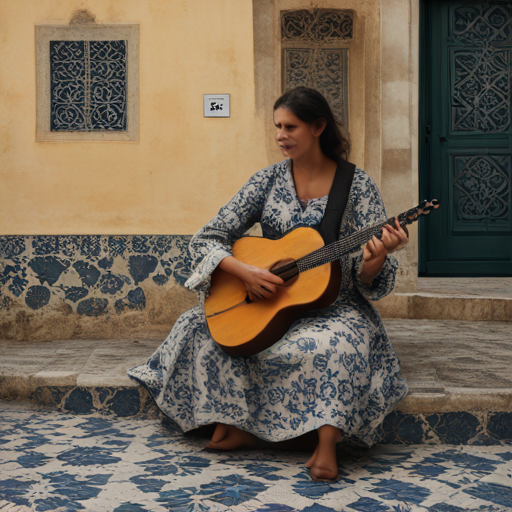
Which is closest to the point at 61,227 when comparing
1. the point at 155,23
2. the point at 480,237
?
the point at 155,23

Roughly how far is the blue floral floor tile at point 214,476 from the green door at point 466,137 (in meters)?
2.99

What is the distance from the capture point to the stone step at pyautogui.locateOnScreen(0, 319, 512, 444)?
107 inches

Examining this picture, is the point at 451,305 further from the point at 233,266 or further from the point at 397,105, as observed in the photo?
the point at 233,266

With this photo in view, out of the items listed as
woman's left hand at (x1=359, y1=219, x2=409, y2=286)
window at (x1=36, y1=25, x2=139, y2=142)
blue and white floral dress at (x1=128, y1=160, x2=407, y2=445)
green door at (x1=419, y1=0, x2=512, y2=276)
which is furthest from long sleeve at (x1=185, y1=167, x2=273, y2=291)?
green door at (x1=419, y1=0, x2=512, y2=276)

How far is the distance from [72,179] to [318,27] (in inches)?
71.6

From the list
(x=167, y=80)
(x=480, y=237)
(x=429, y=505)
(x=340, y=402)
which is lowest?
(x=429, y=505)

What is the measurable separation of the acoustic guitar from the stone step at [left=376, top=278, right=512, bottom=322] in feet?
6.76

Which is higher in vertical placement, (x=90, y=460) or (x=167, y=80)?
(x=167, y=80)

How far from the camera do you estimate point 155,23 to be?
13.7 feet

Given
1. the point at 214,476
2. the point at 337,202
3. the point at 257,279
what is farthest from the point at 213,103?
the point at 214,476

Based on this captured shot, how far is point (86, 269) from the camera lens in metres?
4.20

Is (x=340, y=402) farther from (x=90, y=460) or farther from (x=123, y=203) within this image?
(x=123, y=203)

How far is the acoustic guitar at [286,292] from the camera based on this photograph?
7.86 ft

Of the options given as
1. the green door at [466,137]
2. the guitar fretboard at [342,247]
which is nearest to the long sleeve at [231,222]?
the guitar fretboard at [342,247]
